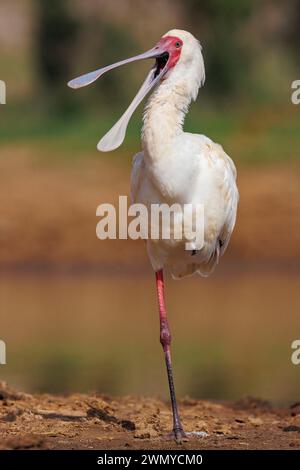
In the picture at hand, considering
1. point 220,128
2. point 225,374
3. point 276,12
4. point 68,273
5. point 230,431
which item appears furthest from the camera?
point 276,12

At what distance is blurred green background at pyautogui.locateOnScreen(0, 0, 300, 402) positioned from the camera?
12.0m

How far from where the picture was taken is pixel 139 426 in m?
8.09

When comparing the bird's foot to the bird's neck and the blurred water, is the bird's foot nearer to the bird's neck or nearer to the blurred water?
the bird's neck

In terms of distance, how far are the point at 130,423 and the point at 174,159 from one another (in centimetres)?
162

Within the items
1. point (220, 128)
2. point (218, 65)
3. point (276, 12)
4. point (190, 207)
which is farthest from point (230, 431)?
point (276, 12)

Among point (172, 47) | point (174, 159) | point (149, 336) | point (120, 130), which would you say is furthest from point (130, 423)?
point (149, 336)

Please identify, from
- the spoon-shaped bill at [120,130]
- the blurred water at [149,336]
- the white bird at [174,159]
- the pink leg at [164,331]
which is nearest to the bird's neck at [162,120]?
the white bird at [174,159]

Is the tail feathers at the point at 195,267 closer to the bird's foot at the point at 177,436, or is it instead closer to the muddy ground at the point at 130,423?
the muddy ground at the point at 130,423

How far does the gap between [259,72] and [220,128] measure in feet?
12.7

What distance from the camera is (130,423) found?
26.7ft

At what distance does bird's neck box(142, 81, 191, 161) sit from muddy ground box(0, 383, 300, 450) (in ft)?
5.37

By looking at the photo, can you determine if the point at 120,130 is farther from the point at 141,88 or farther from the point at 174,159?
the point at 174,159
